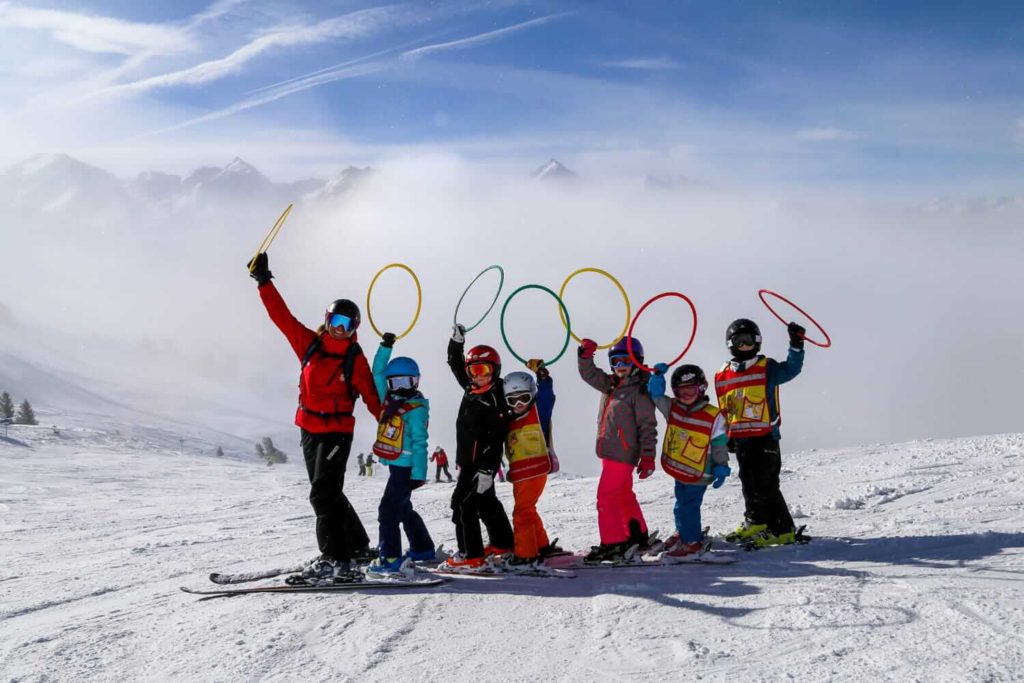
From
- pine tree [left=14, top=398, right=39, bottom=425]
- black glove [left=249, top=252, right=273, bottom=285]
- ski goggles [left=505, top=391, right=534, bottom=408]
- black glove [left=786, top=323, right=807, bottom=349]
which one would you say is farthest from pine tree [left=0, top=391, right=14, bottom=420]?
black glove [left=786, top=323, right=807, bottom=349]

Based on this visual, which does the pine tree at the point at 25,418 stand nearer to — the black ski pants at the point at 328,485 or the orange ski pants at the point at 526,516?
the black ski pants at the point at 328,485

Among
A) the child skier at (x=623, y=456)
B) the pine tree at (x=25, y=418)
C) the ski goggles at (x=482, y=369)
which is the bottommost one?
the pine tree at (x=25, y=418)

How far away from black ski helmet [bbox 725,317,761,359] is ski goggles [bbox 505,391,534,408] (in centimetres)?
236

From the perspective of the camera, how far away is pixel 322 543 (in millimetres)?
7027

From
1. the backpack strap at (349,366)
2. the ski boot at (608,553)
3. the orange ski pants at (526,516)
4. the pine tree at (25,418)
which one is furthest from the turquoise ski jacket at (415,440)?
the pine tree at (25,418)

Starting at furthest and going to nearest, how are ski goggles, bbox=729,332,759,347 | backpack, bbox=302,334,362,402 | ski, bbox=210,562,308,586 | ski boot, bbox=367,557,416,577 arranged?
ski goggles, bbox=729,332,759,347 < backpack, bbox=302,334,362,402 < ski, bbox=210,562,308,586 < ski boot, bbox=367,557,416,577

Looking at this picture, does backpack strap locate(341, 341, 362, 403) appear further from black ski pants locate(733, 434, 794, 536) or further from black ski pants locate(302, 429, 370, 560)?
black ski pants locate(733, 434, 794, 536)

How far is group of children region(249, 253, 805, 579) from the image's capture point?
730cm

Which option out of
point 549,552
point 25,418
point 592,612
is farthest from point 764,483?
point 25,418

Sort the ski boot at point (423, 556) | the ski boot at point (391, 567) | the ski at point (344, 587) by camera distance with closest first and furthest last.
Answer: the ski at point (344, 587) < the ski boot at point (391, 567) < the ski boot at point (423, 556)

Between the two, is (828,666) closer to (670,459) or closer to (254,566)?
(670,459)

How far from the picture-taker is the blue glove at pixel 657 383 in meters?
7.79

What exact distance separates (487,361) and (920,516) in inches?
213

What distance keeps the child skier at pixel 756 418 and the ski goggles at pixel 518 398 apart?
231 cm
